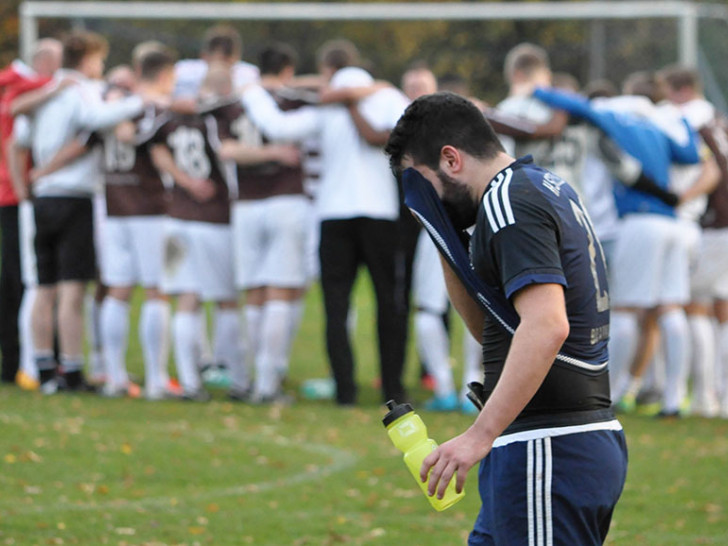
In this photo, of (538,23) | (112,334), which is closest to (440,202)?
(112,334)

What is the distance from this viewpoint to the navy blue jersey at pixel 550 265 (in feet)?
12.5

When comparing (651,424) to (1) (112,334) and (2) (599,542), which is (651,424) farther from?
(2) (599,542)

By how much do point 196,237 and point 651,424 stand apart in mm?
4208

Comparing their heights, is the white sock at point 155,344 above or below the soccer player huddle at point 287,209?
below

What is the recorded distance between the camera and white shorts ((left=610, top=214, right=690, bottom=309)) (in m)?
11.2

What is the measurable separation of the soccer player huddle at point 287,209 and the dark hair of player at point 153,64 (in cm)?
2

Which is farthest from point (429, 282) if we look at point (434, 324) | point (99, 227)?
point (99, 227)

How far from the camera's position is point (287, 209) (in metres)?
11.3

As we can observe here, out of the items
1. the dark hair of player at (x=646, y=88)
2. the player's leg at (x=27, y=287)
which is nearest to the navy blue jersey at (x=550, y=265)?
the player's leg at (x=27, y=287)

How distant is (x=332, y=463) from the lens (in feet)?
28.9

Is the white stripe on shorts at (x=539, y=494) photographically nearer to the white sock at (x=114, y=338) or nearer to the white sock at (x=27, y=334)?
the white sock at (x=114, y=338)

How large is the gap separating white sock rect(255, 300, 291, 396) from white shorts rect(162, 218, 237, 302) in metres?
0.61

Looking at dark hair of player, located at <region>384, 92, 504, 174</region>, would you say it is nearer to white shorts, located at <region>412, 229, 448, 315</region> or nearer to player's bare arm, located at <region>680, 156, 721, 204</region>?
white shorts, located at <region>412, 229, 448, 315</region>

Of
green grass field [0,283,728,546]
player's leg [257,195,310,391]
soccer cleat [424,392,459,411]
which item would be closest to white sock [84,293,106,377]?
green grass field [0,283,728,546]
